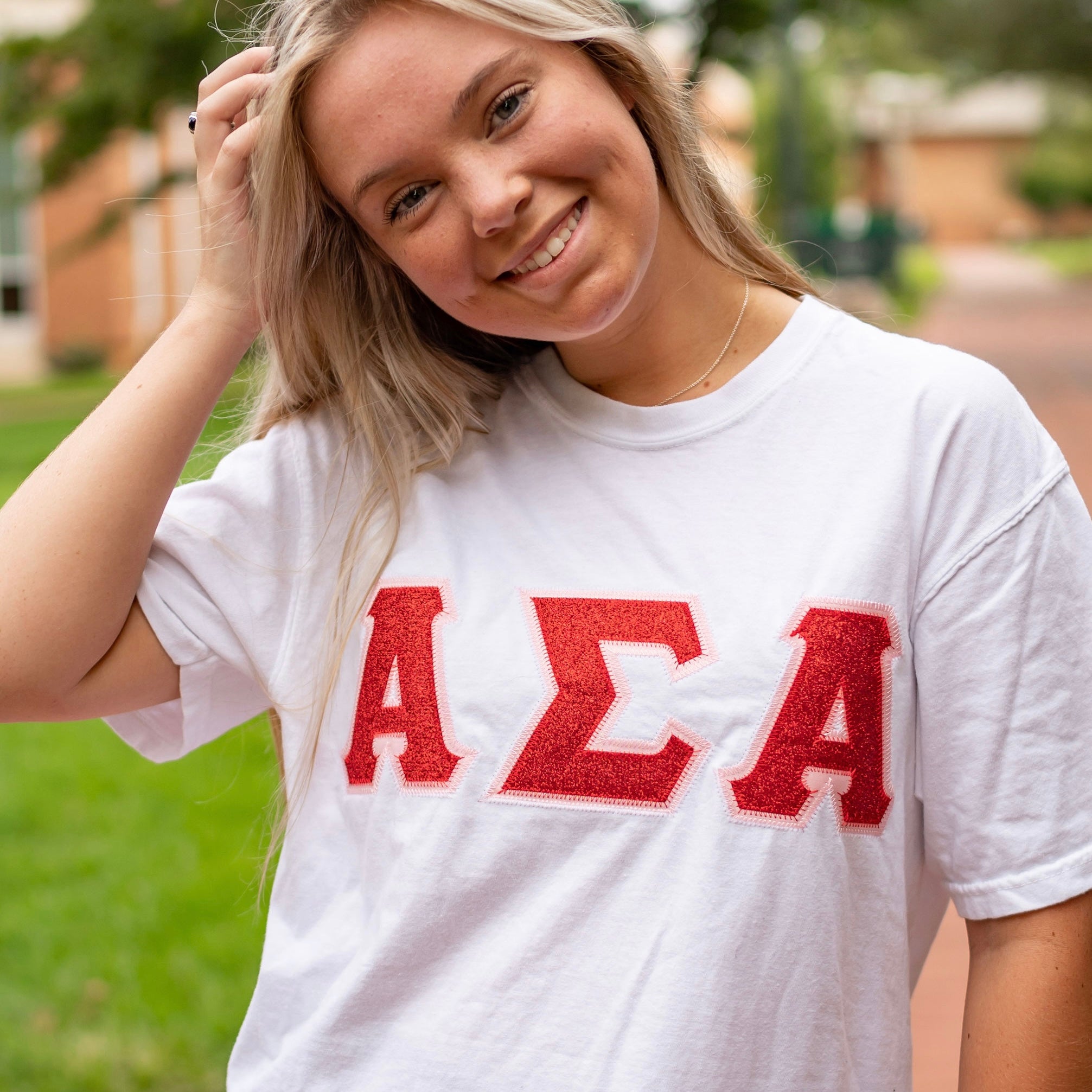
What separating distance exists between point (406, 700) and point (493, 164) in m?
0.60

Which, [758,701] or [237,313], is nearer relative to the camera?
[758,701]

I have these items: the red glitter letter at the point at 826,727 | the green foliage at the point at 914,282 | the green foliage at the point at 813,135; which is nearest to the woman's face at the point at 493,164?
the red glitter letter at the point at 826,727

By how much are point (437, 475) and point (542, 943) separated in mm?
582

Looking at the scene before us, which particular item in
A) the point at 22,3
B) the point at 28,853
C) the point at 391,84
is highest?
the point at 391,84

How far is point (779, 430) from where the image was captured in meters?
1.59

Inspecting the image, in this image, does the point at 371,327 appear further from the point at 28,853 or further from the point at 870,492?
the point at 28,853

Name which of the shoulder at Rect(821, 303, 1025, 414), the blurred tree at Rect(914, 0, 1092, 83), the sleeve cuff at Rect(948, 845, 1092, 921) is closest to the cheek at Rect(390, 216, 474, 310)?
the shoulder at Rect(821, 303, 1025, 414)

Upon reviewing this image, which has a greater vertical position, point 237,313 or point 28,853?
point 237,313

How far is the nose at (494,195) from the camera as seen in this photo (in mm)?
1516

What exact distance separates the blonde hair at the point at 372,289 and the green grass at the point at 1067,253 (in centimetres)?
3062

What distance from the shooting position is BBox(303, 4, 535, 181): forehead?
152 cm

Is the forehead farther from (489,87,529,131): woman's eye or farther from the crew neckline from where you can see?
the crew neckline

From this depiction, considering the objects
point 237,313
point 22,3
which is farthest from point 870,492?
point 22,3

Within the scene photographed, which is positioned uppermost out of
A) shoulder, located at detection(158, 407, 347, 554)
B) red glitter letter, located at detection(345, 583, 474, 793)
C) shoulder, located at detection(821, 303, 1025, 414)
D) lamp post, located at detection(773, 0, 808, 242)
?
shoulder, located at detection(821, 303, 1025, 414)
